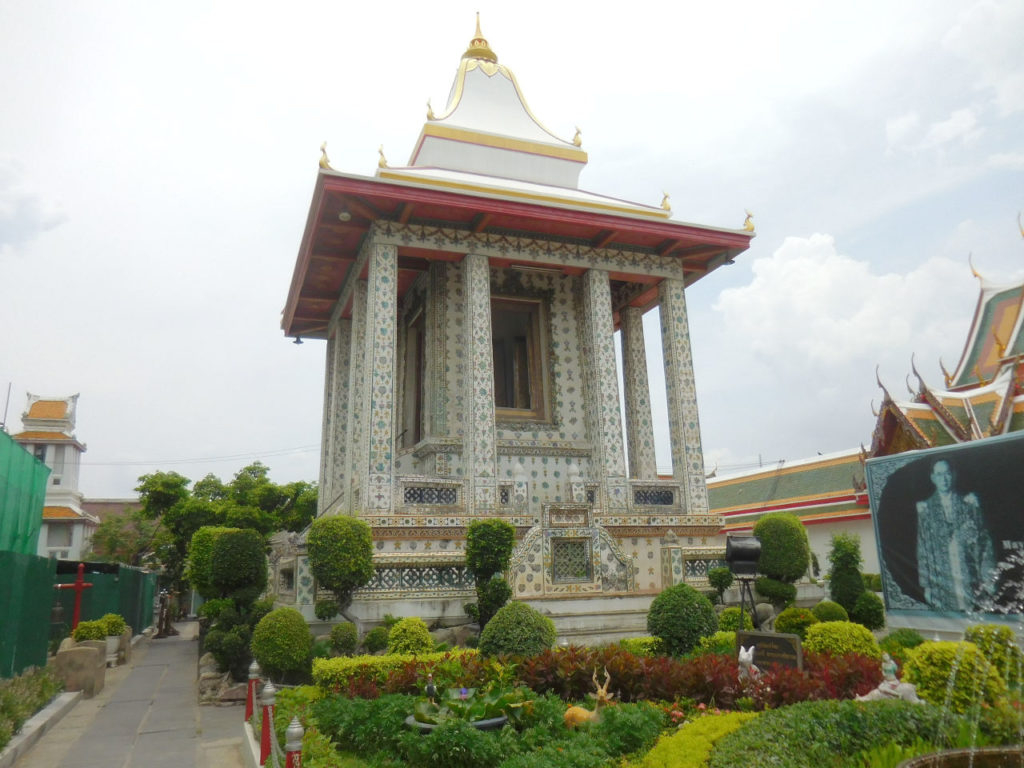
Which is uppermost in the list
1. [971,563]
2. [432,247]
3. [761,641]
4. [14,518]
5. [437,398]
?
[432,247]

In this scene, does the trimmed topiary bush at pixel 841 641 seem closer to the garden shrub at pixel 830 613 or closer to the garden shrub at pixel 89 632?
the garden shrub at pixel 830 613

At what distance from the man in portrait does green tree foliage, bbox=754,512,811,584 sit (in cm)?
175

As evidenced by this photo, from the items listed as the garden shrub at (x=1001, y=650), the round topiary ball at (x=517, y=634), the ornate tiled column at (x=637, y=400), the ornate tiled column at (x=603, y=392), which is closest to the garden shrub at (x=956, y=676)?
the garden shrub at (x=1001, y=650)

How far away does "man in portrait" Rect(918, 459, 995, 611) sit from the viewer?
427 inches

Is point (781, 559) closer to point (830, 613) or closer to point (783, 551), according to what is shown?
point (783, 551)

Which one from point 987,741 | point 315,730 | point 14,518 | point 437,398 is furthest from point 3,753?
point 437,398

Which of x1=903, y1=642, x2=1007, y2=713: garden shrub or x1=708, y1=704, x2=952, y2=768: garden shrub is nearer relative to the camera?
x1=708, y1=704, x2=952, y2=768: garden shrub

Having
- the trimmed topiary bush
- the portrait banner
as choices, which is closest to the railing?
the trimmed topiary bush

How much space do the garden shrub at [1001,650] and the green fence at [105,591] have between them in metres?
16.0

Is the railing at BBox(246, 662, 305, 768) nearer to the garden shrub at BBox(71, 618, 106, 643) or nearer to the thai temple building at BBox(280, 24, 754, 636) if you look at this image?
the thai temple building at BBox(280, 24, 754, 636)

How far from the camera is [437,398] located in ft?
51.2

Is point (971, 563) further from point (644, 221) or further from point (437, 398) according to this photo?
point (437, 398)

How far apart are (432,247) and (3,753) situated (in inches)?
407

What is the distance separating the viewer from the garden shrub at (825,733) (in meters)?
5.06
